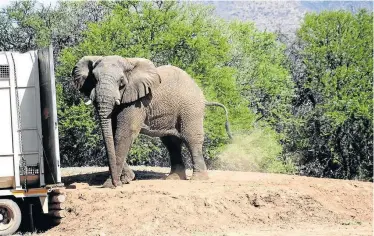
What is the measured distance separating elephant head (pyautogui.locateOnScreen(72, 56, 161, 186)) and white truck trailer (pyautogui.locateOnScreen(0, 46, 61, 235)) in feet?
7.49

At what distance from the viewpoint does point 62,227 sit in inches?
762

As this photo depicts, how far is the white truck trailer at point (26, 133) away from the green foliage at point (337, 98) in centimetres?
2769

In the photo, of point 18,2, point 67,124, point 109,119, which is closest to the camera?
point 109,119

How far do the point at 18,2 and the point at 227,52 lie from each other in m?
11.8

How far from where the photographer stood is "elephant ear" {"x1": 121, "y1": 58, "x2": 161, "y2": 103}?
22.2 m

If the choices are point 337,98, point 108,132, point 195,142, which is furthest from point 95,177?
point 337,98

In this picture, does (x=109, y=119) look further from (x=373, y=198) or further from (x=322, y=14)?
(x=322, y=14)

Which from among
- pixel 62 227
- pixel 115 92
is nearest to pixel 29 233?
pixel 62 227

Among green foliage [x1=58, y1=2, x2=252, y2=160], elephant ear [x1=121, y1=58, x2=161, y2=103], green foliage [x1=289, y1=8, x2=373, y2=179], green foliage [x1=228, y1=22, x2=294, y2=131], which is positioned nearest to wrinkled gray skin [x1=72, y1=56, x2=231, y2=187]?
elephant ear [x1=121, y1=58, x2=161, y2=103]

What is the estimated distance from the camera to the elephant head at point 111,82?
21344mm

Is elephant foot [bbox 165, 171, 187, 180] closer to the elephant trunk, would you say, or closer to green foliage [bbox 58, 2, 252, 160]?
the elephant trunk

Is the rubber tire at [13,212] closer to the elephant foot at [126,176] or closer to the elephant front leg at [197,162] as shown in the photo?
the elephant foot at [126,176]

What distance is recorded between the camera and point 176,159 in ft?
80.2

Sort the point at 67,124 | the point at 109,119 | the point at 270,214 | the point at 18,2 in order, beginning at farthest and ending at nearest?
the point at 18,2 → the point at 67,124 → the point at 109,119 → the point at 270,214
